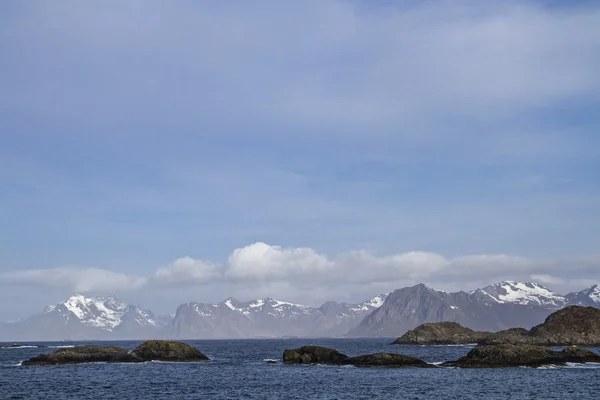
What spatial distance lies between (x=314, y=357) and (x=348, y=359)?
6545 millimetres

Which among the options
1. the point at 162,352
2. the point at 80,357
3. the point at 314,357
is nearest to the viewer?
the point at 314,357

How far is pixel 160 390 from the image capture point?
80.9 meters

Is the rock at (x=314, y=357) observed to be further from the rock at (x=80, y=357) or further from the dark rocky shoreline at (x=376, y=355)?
the rock at (x=80, y=357)

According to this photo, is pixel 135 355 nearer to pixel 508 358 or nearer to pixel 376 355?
pixel 376 355

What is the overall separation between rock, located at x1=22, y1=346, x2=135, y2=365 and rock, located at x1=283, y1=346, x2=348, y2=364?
31568 mm

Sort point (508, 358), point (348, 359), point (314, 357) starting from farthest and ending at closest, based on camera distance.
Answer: point (314, 357) < point (348, 359) < point (508, 358)

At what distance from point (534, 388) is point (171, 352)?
75.9 metres

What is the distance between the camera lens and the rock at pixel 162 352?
13138 centimetres

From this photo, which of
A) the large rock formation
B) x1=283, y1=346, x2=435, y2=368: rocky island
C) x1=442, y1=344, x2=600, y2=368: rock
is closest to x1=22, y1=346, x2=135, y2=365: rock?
x1=283, y1=346, x2=435, y2=368: rocky island

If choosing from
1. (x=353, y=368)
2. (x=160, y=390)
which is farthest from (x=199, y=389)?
(x=353, y=368)

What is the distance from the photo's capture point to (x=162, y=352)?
438 ft

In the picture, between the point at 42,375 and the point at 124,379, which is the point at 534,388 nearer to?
the point at 124,379

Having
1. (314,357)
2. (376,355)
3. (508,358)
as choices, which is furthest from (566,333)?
(314,357)

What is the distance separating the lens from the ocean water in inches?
2972
